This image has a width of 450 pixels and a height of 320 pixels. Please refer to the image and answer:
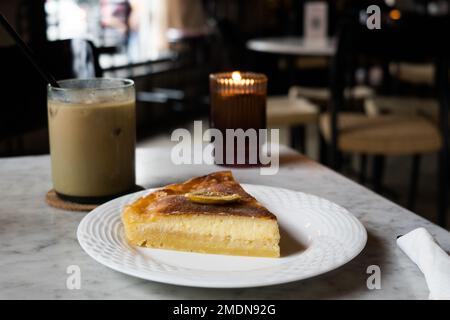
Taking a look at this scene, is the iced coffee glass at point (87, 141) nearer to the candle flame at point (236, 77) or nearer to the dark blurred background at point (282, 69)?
the candle flame at point (236, 77)

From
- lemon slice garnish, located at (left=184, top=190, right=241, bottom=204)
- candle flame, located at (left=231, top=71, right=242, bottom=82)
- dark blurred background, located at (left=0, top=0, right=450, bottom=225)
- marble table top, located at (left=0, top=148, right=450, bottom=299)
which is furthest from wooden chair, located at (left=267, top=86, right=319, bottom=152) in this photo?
lemon slice garnish, located at (left=184, top=190, right=241, bottom=204)

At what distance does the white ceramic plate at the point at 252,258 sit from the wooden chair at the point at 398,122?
1.72m

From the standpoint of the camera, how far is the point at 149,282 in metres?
0.59

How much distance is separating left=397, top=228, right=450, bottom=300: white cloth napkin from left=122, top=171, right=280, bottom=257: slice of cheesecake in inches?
6.0

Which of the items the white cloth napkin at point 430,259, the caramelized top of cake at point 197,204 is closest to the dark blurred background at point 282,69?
the caramelized top of cake at point 197,204

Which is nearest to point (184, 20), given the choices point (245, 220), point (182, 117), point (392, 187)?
point (182, 117)

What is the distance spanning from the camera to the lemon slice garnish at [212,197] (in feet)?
2.18

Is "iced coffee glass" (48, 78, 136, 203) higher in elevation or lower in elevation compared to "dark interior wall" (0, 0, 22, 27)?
lower

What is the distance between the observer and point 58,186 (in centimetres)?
85

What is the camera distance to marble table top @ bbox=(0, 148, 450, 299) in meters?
0.56

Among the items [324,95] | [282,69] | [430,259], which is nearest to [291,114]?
[324,95]

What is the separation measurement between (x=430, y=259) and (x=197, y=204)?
267 millimetres

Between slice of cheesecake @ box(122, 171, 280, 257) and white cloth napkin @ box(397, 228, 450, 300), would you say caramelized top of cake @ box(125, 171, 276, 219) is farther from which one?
white cloth napkin @ box(397, 228, 450, 300)
